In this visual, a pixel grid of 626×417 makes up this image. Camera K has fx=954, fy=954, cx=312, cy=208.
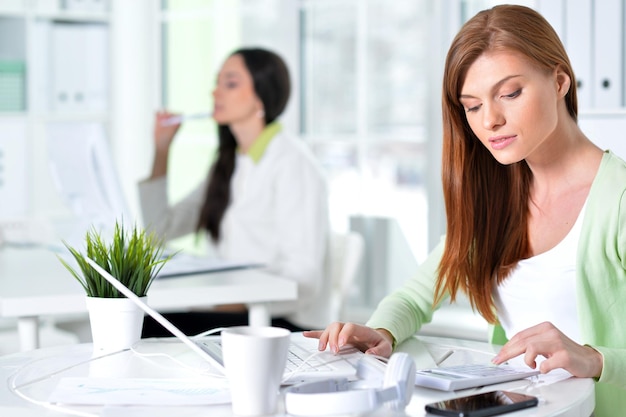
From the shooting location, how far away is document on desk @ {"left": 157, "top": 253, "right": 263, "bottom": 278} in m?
2.32

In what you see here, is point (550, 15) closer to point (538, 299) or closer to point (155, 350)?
point (538, 299)

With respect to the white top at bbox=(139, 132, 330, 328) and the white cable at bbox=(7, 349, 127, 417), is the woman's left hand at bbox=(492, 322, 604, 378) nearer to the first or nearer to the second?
the white cable at bbox=(7, 349, 127, 417)

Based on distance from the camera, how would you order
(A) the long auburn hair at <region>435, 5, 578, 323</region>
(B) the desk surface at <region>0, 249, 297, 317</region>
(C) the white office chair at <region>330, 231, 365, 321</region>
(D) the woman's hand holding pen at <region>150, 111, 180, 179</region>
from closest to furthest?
(A) the long auburn hair at <region>435, 5, 578, 323</region> < (B) the desk surface at <region>0, 249, 297, 317</region> < (C) the white office chair at <region>330, 231, 365, 321</region> < (D) the woman's hand holding pen at <region>150, 111, 180, 179</region>

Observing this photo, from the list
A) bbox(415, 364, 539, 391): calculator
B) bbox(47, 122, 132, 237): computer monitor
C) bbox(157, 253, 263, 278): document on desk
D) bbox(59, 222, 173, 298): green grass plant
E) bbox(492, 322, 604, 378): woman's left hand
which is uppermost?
bbox(47, 122, 132, 237): computer monitor

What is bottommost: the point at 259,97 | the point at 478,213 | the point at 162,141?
the point at 478,213

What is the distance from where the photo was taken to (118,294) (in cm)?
137

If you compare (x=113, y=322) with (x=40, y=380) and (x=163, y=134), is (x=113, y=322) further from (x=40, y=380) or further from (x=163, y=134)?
(x=163, y=134)

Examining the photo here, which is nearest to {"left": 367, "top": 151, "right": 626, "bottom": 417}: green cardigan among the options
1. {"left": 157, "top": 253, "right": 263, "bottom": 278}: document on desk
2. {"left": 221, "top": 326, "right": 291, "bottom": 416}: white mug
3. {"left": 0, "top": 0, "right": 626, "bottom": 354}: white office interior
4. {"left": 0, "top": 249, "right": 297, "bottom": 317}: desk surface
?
{"left": 221, "top": 326, "right": 291, "bottom": 416}: white mug

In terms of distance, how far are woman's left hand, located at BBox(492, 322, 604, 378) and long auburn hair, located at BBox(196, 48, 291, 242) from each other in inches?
74.4

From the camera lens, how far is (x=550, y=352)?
3.94 feet

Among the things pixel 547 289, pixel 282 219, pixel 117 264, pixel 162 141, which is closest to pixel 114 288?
pixel 117 264

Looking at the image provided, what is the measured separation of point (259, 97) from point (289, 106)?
0.86m

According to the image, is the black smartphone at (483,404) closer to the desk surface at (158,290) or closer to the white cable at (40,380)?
the white cable at (40,380)

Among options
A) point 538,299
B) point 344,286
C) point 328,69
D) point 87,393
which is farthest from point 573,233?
point 328,69
